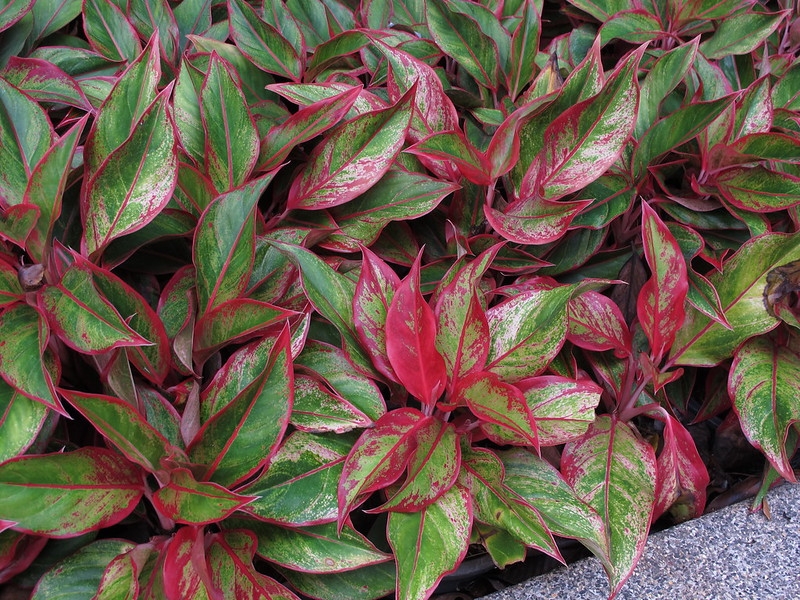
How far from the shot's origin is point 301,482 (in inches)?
34.0

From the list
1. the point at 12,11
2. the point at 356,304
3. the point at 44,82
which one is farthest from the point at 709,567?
the point at 12,11

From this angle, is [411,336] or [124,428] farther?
[411,336]

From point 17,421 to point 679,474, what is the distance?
0.91 m

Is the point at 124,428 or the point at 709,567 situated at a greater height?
the point at 124,428

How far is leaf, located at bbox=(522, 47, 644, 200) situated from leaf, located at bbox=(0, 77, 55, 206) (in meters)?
0.70

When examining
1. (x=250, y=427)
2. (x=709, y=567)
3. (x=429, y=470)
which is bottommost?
(x=709, y=567)

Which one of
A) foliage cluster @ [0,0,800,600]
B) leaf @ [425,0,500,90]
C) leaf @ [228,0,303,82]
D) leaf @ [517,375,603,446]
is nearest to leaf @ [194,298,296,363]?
foliage cluster @ [0,0,800,600]

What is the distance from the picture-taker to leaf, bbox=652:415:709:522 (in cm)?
103

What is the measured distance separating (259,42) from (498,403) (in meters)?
0.81

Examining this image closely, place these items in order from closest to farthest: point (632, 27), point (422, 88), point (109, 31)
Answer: point (422, 88) → point (109, 31) → point (632, 27)

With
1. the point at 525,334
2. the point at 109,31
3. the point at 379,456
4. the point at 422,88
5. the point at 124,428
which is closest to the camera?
the point at 124,428

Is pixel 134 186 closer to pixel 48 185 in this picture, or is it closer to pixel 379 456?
pixel 48 185

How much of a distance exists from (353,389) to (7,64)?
837 mm

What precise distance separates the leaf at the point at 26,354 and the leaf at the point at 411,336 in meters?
0.38
